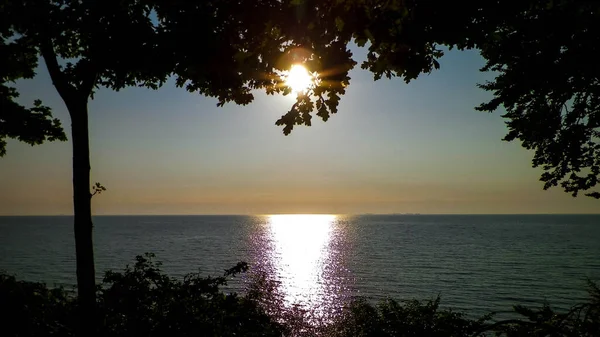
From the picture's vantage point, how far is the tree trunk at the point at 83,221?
23.1ft

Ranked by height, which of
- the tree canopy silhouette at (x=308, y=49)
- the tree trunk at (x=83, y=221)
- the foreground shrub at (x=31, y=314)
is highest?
the tree canopy silhouette at (x=308, y=49)

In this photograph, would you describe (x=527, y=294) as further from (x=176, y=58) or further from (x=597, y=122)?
(x=176, y=58)

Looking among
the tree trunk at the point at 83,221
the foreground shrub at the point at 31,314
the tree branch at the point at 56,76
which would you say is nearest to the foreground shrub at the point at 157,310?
the foreground shrub at the point at 31,314

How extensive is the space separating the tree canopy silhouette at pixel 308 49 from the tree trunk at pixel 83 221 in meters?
0.02

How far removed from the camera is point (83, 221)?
7.17 m

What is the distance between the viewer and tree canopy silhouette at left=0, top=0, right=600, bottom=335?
333cm

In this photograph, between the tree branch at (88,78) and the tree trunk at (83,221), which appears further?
the tree trunk at (83,221)

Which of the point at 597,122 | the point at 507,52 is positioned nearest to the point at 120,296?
the point at 507,52

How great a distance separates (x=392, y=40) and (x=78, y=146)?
620 centimetres

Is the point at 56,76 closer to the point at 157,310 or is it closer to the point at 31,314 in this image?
the point at 157,310

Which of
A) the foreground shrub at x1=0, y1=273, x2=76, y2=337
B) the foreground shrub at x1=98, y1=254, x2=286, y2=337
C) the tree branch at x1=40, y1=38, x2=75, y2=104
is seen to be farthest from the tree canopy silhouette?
the foreground shrub at x1=0, y1=273, x2=76, y2=337

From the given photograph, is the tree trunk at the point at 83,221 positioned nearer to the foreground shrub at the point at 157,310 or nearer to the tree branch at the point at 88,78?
the tree branch at the point at 88,78

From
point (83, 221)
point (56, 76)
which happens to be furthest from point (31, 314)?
point (56, 76)

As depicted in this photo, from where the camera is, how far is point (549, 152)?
789 cm
